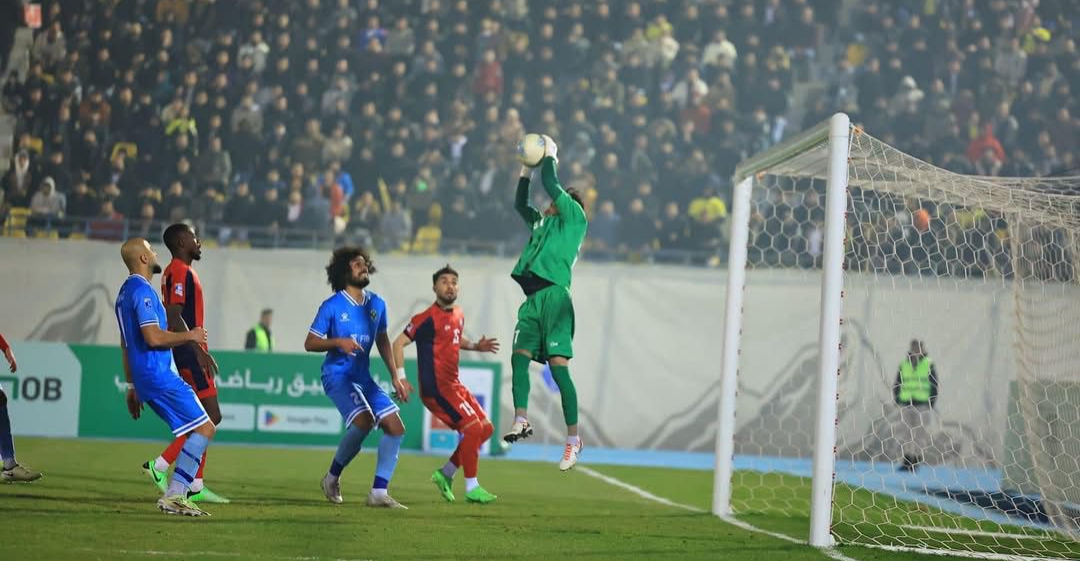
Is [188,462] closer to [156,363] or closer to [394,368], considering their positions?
[156,363]

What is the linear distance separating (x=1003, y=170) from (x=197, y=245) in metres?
16.4

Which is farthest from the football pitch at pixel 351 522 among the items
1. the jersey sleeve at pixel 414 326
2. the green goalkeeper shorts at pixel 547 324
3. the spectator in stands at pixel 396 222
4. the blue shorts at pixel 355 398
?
the spectator in stands at pixel 396 222

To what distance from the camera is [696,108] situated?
839 inches

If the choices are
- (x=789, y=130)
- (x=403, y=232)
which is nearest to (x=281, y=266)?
(x=403, y=232)

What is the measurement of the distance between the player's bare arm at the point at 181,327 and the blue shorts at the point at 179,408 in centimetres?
62

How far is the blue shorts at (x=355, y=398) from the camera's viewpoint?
8891 mm

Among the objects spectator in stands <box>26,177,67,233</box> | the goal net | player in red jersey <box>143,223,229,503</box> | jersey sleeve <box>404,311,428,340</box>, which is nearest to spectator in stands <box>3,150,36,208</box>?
spectator in stands <box>26,177,67,233</box>

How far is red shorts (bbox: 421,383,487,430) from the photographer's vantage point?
377 inches

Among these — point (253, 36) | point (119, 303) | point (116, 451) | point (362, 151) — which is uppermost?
point (253, 36)

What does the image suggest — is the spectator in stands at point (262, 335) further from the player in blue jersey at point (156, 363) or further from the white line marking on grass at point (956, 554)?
the white line marking on grass at point (956, 554)

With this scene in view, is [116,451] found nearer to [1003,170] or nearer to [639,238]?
[639,238]

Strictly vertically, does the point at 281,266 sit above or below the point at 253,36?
below

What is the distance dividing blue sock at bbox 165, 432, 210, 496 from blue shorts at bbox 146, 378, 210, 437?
0.27 ft

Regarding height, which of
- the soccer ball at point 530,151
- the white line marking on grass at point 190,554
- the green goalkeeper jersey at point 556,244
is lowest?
the white line marking on grass at point 190,554
